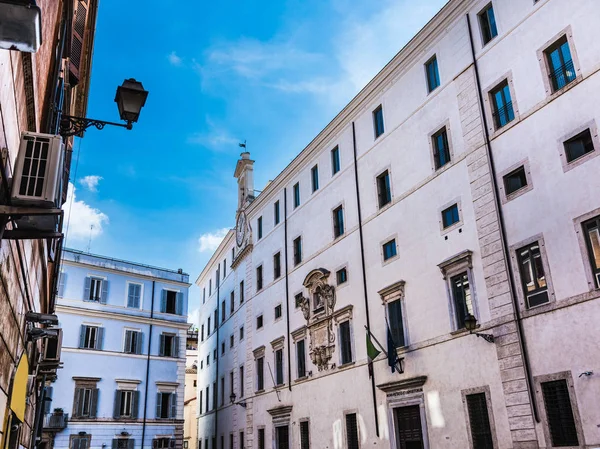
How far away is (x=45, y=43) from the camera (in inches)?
309

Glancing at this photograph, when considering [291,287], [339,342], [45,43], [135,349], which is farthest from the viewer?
[135,349]

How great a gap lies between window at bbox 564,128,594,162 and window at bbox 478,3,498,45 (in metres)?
5.23

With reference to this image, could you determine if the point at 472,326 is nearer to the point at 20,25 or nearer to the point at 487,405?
the point at 487,405

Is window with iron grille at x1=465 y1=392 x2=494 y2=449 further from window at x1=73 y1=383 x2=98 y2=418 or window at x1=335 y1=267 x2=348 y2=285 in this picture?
window at x1=73 y1=383 x2=98 y2=418

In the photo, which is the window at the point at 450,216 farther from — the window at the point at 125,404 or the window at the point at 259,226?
the window at the point at 125,404

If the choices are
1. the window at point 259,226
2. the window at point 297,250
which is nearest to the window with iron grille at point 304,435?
the window at point 297,250

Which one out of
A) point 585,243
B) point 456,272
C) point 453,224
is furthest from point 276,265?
point 585,243

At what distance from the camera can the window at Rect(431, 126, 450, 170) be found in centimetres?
1952

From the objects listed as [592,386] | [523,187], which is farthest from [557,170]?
[592,386]

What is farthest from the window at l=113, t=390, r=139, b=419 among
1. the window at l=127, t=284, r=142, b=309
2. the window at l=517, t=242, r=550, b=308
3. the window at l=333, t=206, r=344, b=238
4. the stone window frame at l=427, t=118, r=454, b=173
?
the window at l=517, t=242, r=550, b=308

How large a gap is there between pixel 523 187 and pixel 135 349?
86.2 ft

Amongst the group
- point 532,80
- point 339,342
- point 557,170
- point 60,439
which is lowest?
point 60,439

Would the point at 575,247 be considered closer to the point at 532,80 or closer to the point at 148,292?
the point at 532,80

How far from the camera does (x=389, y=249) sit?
21.5m
